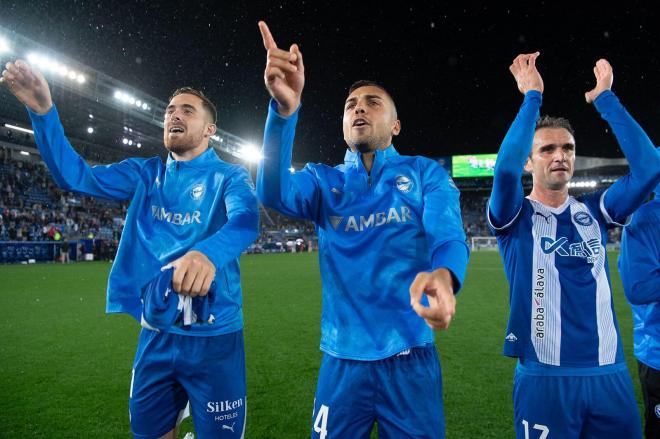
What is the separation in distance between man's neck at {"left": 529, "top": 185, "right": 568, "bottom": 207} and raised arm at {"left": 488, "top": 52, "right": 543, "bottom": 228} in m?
0.18

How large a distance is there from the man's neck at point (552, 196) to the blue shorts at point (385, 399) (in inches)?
46.4

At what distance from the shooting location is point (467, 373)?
197 inches

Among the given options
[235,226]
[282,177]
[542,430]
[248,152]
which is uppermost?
[248,152]

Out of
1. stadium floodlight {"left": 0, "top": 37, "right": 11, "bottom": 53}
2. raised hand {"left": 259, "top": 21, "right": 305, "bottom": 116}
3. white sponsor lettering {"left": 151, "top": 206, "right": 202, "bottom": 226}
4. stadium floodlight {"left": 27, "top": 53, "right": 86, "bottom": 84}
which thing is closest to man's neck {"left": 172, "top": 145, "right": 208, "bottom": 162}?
white sponsor lettering {"left": 151, "top": 206, "right": 202, "bottom": 226}

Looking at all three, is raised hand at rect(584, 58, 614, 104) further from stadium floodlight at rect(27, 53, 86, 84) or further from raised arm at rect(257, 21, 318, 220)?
stadium floodlight at rect(27, 53, 86, 84)

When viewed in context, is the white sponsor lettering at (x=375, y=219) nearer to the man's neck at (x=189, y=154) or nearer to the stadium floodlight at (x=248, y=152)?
the man's neck at (x=189, y=154)

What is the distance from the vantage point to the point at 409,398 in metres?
1.87

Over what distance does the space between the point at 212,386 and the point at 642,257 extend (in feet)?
8.33

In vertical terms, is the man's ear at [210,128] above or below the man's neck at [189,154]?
above

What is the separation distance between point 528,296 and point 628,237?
91cm

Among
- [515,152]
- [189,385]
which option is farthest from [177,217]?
[515,152]

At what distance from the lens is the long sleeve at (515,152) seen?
2.20m

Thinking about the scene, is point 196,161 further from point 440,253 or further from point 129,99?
point 129,99

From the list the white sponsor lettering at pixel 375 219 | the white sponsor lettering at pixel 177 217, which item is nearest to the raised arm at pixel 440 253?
the white sponsor lettering at pixel 375 219
